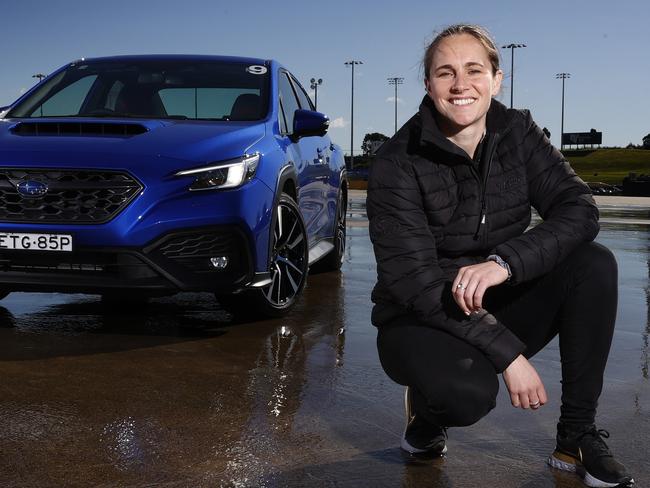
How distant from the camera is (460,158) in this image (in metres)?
3.06

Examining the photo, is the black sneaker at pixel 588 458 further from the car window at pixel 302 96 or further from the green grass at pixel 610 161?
the green grass at pixel 610 161

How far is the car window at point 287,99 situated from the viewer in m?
6.19

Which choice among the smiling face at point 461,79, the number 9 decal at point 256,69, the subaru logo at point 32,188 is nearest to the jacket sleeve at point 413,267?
the smiling face at point 461,79

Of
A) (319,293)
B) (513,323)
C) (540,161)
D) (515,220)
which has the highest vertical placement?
(540,161)

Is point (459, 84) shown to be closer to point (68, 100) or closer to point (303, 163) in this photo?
point (303, 163)

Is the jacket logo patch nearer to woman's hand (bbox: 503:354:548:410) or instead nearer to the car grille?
woman's hand (bbox: 503:354:548:410)

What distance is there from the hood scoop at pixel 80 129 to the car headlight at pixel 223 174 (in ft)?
1.90

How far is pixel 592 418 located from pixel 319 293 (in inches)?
153

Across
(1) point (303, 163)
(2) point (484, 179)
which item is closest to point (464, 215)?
(2) point (484, 179)

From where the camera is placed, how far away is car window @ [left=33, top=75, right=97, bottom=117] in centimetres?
602

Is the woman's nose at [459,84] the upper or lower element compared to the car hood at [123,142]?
upper

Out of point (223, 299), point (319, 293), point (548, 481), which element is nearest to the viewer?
point (548, 481)

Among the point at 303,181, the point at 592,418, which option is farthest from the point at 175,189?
the point at 592,418

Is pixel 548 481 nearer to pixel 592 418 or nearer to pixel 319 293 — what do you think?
pixel 592 418
